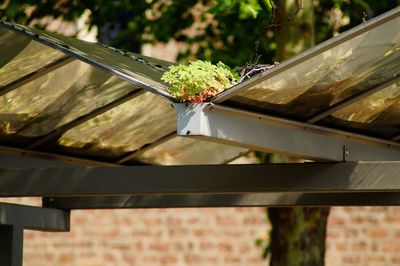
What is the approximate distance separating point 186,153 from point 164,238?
7.36 meters

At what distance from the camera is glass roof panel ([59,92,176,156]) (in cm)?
834

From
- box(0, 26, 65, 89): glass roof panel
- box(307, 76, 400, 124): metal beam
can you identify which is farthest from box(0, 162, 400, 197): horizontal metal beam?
box(0, 26, 65, 89): glass roof panel

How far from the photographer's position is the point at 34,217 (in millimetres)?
Result: 8969

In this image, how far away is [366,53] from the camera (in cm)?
646

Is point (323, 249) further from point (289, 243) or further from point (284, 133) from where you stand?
point (284, 133)

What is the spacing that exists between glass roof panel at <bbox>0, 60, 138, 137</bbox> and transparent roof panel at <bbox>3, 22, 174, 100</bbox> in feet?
0.46

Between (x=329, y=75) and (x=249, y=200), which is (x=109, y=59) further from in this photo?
(x=249, y=200)

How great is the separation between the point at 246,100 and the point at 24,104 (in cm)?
185

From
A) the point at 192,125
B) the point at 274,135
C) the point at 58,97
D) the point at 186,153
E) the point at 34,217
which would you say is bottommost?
the point at 192,125

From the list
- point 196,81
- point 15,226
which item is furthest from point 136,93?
point 196,81

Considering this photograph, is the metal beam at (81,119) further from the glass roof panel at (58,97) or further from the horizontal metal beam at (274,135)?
the horizontal metal beam at (274,135)

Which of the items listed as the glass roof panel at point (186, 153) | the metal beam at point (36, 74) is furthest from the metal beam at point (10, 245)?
the metal beam at point (36, 74)

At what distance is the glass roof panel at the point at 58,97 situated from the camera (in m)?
7.55

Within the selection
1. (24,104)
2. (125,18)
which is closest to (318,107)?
(24,104)
